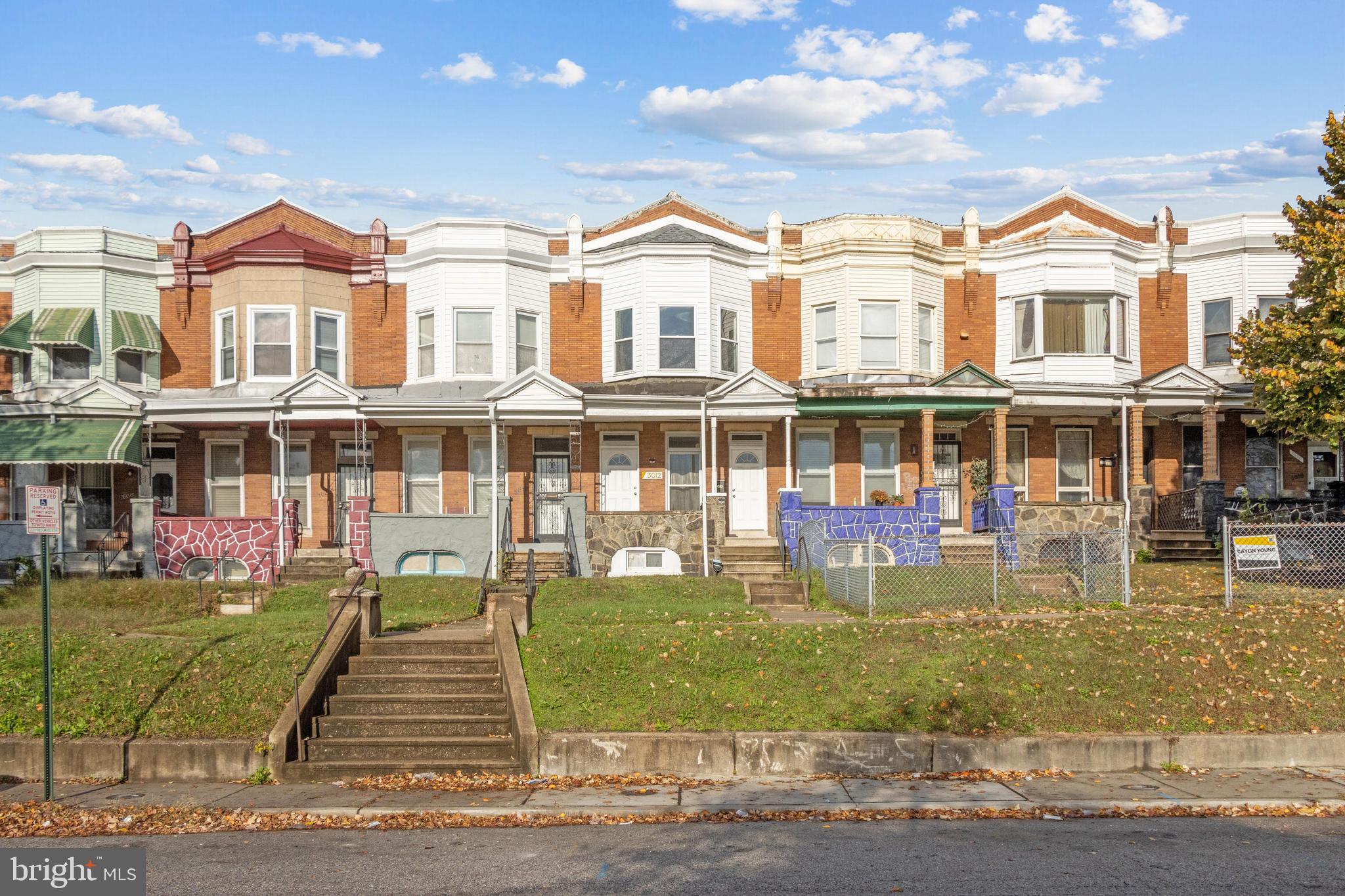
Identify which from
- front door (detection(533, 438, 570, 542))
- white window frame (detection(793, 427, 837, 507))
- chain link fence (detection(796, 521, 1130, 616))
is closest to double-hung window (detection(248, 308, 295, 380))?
front door (detection(533, 438, 570, 542))

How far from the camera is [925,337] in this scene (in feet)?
80.7

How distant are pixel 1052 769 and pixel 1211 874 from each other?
3071 millimetres

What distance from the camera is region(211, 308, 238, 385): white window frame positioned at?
2369 centimetres

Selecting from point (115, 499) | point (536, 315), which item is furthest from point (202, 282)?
point (536, 315)

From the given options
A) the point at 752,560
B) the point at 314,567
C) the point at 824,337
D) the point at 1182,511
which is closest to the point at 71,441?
the point at 314,567

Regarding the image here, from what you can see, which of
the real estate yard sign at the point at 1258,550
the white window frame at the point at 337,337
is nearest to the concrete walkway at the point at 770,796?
the real estate yard sign at the point at 1258,550

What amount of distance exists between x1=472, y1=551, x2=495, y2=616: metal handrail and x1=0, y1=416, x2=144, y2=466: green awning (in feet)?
25.4

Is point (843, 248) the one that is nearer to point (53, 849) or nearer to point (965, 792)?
point (965, 792)

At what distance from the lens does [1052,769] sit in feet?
35.9

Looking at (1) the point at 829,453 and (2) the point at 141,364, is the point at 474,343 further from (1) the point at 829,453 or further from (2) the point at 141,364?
(1) the point at 829,453

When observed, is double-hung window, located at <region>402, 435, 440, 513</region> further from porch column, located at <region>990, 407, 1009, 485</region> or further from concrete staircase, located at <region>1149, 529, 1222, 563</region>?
concrete staircase, located at <region>1149, 529, 1222, 563</region>

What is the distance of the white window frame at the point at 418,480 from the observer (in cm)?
2395

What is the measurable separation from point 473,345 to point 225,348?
18.7 ft

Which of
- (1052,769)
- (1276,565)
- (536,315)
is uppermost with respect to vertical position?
(536,315)
